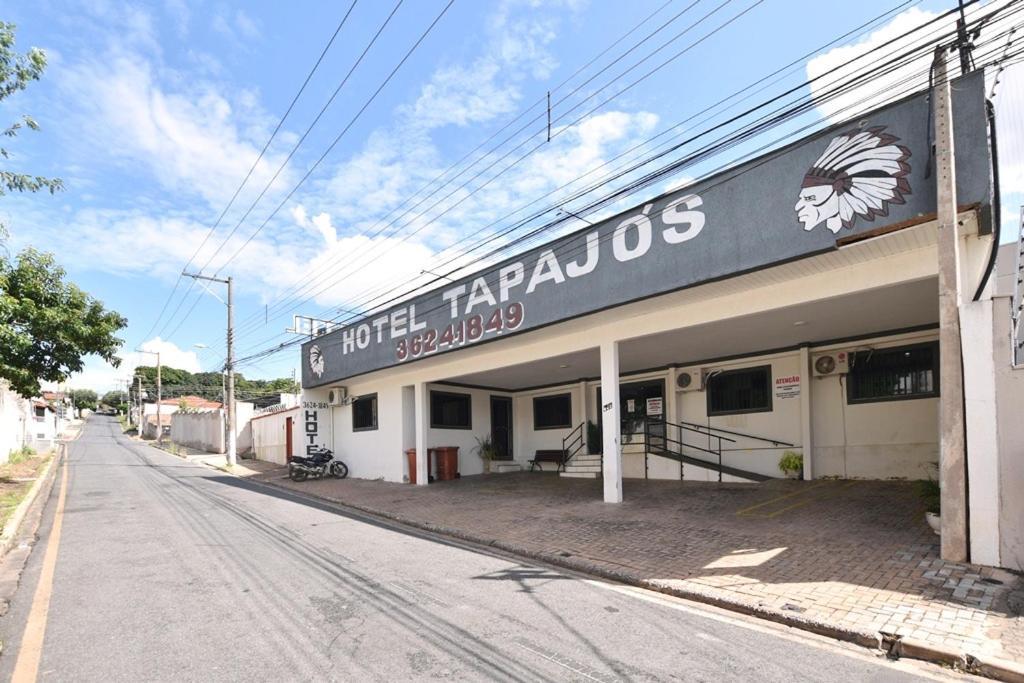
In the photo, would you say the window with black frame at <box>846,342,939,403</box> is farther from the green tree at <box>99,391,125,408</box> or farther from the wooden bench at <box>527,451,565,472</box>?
the green tree at <box>99,391,125,408</box>

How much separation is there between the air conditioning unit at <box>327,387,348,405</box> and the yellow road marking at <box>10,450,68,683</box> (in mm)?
12022

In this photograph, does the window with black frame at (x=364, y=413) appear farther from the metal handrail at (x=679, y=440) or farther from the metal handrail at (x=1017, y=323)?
the metal handrail at (x=1017, y=323)

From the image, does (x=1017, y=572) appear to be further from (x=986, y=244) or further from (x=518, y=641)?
(x=518, y=641)

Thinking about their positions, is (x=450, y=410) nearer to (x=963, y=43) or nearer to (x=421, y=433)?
(x=421, y=433)

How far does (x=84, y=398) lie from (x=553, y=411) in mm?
151680

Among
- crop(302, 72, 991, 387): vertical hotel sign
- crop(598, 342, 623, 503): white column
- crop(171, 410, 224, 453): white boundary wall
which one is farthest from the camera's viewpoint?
crop(171, 410, 224, 453): white boundary wall

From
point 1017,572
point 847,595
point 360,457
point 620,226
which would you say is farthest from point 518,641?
point 360,457

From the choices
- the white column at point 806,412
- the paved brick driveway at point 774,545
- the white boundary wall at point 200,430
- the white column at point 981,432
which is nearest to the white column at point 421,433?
the paved brick driveway at point 774,545

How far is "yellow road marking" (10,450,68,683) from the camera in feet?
14.1

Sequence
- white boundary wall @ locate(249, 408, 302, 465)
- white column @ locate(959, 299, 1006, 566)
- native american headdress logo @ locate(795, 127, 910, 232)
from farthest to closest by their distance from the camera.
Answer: white boundary wall @ locate(249, 408, 302, 465), native american headdress logo @ locate(795, 127, 910, 232), white column @ locate(959, 299, 1006, 566)

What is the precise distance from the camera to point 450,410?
19.0 meters

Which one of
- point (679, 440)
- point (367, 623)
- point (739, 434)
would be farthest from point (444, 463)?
point (367, 623)

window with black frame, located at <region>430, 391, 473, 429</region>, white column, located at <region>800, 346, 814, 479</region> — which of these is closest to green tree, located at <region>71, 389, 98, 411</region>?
window with black frame, located at <region>430, 391, 473, 429</region>

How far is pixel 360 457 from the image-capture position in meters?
19.9
